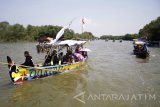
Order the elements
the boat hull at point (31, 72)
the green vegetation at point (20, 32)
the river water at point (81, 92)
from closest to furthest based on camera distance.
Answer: the river water at point (81, 92) < the boat hull at point (31, 72) < the green vegetation at point (20, 32)

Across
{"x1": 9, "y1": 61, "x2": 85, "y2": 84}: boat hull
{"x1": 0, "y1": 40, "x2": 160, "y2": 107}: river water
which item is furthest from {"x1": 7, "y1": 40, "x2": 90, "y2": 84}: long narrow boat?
{"x1": 0, "y1": 40, "x2": 160, "y2": 107}: river water

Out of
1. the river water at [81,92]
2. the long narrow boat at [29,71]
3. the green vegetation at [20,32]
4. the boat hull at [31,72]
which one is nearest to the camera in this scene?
the river water at [81,92]

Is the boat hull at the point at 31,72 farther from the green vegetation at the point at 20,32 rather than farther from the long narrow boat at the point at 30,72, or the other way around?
the green vegetation at the point at 20,32

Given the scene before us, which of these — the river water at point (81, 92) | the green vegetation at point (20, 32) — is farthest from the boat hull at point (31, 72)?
the green vegetation at point (20, 32)

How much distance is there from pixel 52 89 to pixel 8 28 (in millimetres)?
94644

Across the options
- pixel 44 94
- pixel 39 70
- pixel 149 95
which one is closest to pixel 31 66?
pixel 39 70

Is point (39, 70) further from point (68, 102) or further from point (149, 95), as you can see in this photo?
point (149, 95)

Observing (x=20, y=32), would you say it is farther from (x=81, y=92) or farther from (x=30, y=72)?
(x=81, y=92)

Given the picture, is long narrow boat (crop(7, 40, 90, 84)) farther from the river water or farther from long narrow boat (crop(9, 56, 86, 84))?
the river water

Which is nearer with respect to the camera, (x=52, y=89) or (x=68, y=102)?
(x=68, y=102)

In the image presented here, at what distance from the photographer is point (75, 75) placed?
603 inches

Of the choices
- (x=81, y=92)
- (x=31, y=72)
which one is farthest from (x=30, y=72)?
(x=81, y=92)

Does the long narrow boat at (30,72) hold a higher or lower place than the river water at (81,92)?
higher

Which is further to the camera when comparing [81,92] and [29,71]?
[29,71]
